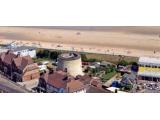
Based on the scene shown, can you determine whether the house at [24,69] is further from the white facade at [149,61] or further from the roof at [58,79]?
the white facade at [149,61]

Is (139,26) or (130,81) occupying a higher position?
(139,26)

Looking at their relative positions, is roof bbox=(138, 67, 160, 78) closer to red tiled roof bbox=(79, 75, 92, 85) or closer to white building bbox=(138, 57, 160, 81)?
white building bbox=(138, 57, 160, 81)

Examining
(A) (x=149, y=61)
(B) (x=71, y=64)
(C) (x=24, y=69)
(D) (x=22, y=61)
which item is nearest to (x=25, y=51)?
(D) (x=22, y=61)

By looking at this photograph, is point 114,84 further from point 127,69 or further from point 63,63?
point 63,63

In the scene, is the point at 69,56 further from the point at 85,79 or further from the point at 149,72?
the point at 149,72

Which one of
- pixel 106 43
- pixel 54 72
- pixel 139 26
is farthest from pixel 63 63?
pixel 139 26

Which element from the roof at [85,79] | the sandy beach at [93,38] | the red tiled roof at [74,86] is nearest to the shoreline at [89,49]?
the sandy beach at [93,38]

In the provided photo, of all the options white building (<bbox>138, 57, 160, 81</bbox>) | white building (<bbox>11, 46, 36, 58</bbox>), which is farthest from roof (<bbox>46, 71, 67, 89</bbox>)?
white building (<bbox>138, 57, 160, 81</bbox>)
